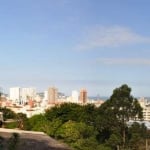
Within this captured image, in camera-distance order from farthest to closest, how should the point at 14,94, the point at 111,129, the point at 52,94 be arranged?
the point at 14,94 → the point at 52,94 → the point at 111,129

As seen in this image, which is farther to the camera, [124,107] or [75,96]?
[75,96]

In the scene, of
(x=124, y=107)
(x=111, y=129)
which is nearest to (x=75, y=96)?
(x=111, y=129)

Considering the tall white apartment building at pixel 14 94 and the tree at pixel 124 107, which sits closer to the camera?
the tree at pixel 124 107

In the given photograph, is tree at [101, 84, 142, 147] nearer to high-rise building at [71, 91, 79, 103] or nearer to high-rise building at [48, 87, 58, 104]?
high-rise building at [48, 87, 58, 104]

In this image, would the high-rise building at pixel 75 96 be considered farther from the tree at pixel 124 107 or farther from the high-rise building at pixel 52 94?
the tree at pixel 124 107

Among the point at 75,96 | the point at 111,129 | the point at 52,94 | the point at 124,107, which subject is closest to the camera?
the point at 124,107

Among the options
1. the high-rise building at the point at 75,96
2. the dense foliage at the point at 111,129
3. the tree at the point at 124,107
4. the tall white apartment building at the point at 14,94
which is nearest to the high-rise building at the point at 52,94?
the high-rise building at the point at 75,96

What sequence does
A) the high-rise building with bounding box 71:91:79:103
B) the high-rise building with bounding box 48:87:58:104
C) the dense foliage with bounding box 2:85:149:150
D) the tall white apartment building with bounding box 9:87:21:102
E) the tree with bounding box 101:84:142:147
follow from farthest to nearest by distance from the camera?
the tall white apartment building with bounding box 9:87:21:102 < the high-rise building with bounding box 71:91:79:103 < the high-rise building with bounding box 48:87:58:104 < the tree with bounding box 101:84:142:147 < the dense foliage with bounding box 2:85:149:150

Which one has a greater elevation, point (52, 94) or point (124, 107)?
point (52, 94)

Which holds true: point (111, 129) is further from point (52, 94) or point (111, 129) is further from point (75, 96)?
point (75, 96)

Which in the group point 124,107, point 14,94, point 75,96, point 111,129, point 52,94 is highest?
point 14,94

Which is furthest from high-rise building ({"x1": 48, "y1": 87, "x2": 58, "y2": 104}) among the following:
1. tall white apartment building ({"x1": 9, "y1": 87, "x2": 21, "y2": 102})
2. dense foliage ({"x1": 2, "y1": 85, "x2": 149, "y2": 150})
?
dense foliage ({"x1": 2, "y1": 85, "x2": 149, "y2": 150})

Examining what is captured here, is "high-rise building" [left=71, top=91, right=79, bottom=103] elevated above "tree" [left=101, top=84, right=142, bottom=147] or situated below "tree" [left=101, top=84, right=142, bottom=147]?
above

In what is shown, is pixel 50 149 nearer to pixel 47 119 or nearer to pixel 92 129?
pixel 92 129
